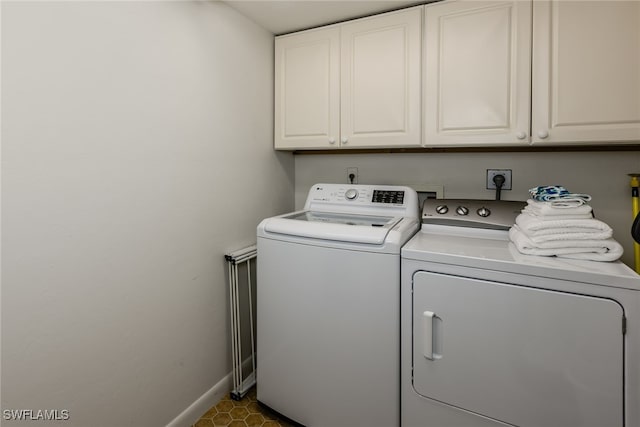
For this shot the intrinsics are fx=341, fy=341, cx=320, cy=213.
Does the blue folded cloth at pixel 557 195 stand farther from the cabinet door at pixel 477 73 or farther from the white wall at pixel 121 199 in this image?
the white wall at pixel 121 199

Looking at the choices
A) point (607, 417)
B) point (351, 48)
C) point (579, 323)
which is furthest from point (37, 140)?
point (607, 417)

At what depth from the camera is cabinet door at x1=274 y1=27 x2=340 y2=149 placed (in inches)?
78.4

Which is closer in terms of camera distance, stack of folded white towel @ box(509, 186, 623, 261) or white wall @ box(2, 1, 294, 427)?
white wall @ box(2, 1, 294, 427)

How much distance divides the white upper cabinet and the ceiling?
0.05 metres

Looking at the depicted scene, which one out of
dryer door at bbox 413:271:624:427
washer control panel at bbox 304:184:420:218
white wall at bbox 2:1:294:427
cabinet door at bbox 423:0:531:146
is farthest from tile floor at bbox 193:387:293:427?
cabinet door at bbox 423:0:531:146

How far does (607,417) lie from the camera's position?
1153 mm

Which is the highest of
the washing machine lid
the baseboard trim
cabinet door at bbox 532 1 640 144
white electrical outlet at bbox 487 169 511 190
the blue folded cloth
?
cabinet door at bbox 532 1 640 144

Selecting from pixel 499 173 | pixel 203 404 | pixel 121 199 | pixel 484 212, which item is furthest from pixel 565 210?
pixel 203 404

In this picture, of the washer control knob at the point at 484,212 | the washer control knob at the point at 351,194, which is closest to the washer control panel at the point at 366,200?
the washer control knob at the point at 351,194

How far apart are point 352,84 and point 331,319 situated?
1278mm

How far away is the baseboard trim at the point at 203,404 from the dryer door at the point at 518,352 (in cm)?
108

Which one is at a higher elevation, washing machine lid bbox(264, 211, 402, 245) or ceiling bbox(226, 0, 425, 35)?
ceiling bbox(226, 0, 425, 35)

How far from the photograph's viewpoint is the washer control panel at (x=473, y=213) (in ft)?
5.38

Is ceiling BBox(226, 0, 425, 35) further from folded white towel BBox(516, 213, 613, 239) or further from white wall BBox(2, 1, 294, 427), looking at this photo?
folded white towel BBox(516, 213, 613, 239)
